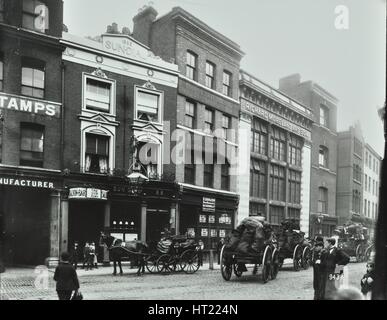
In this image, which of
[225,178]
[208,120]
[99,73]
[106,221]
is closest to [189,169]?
[225,178]

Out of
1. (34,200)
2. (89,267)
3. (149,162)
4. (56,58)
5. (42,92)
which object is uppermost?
(56,58)

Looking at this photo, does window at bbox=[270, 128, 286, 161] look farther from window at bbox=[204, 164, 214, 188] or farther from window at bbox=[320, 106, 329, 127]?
window at bbox=[204, 164, 214, 188]

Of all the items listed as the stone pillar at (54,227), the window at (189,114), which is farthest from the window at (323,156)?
the stone pillar at (54,227)

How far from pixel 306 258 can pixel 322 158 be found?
7560mm

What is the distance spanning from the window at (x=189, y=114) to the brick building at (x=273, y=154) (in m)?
2.31

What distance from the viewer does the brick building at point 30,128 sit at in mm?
16266

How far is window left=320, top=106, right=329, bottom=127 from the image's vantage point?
24.1 m

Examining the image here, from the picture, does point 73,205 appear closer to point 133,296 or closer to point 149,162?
point 149,162

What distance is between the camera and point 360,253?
21047 millimetres

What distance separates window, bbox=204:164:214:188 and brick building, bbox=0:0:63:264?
20.5 ft

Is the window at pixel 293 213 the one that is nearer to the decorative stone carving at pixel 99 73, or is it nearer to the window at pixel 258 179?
the window at pixel 258 179
